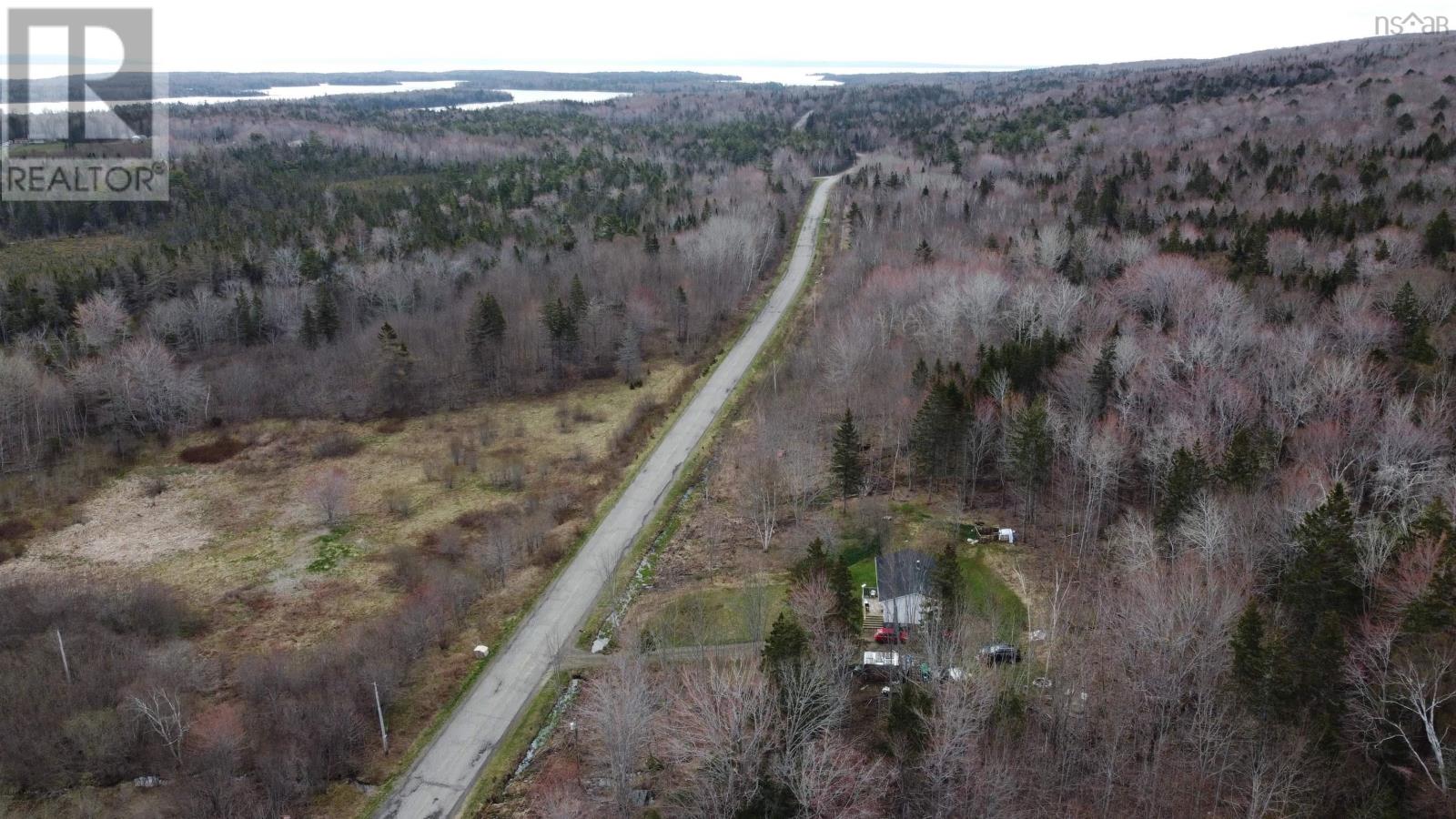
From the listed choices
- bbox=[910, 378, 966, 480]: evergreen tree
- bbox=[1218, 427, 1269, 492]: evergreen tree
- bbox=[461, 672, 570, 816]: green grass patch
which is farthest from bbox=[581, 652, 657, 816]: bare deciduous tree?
bbox=[1218, 427, 1269, 492]: evergreen tree

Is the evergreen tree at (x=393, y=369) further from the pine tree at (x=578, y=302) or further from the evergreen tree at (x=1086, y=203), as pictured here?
the evergreen tree at (x=1086, y=203)

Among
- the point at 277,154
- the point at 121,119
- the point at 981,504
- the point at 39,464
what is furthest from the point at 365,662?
the point at 121,119

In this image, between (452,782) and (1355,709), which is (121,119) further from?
(1355,709)

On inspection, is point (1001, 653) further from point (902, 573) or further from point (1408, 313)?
point (1408, 313)

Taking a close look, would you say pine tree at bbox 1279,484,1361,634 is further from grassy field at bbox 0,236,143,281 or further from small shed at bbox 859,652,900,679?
grassy field at bbox 0,236,143,281

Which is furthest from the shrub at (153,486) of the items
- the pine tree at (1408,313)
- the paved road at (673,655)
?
the pine tree at (1408,313)

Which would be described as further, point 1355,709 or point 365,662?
point 365,662
